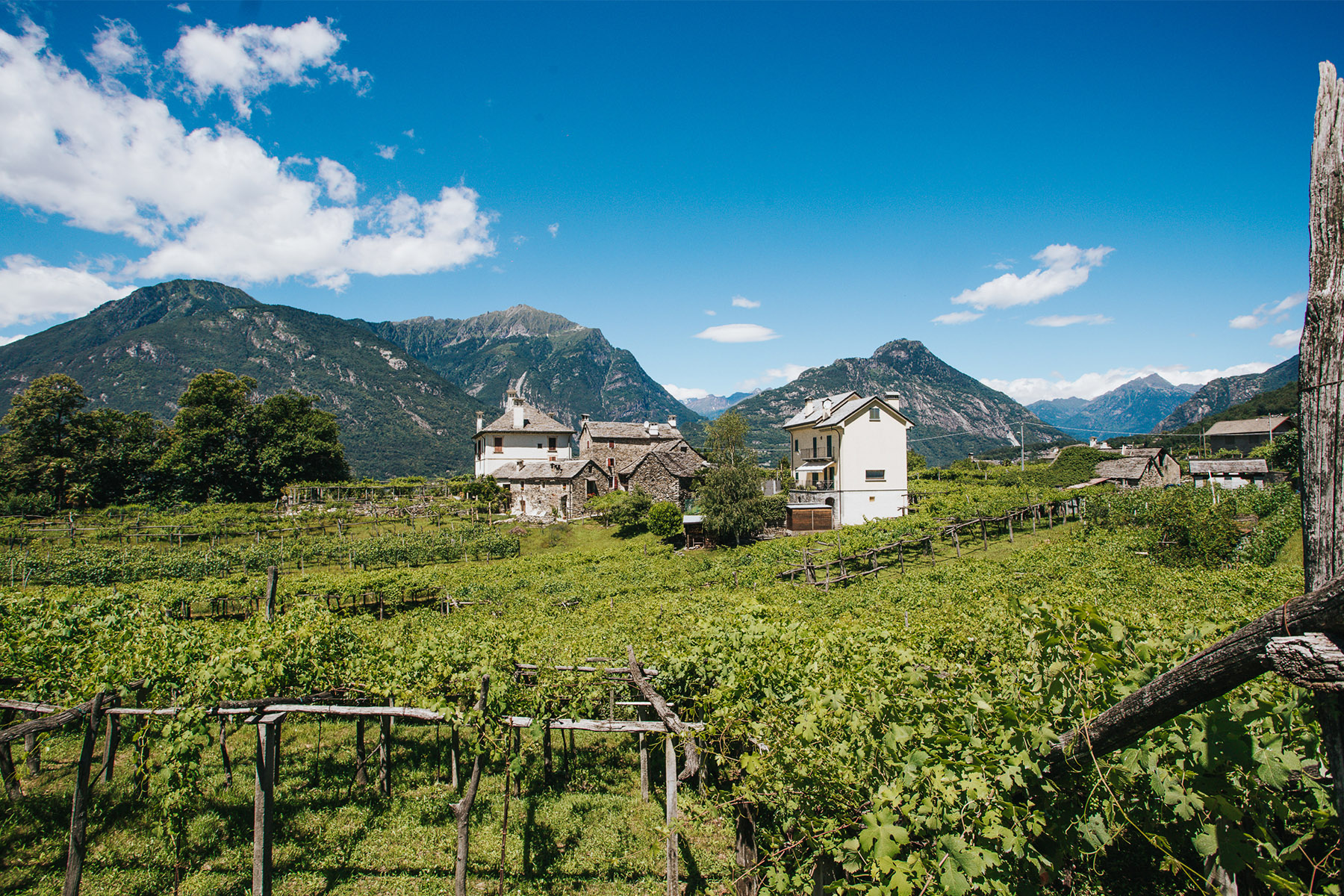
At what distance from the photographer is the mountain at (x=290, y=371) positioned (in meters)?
119

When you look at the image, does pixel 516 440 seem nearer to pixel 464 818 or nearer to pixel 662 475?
pixel 662 475

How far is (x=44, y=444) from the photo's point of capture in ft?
146

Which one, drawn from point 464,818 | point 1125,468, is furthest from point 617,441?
point 464,818

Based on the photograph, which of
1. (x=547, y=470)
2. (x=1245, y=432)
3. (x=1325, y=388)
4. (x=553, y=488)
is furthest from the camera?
(x=1245, y=432)

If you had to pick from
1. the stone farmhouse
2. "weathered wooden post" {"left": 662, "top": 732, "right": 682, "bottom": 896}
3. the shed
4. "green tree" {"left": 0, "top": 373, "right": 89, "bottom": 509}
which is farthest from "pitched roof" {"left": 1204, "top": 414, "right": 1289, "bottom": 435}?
"green tree" {"left": 0, "top": 373, "right": 89, "bottom": 509}

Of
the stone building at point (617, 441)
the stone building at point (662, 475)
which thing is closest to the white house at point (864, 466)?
the stone building at point (662, 475)

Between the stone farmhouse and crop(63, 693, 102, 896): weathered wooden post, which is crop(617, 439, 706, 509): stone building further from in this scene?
the stone farmhouse

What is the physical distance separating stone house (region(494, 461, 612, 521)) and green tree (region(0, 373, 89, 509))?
33.8 metres

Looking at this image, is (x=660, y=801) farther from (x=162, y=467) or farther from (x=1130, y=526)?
(x=162, y=467)

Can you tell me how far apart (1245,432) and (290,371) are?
182082 millimetres

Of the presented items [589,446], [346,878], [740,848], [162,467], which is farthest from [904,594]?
[162,467]

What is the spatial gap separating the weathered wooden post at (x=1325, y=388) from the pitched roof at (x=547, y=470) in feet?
140

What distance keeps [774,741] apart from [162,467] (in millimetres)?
59448

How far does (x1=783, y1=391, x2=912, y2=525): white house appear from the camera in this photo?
37.3m
